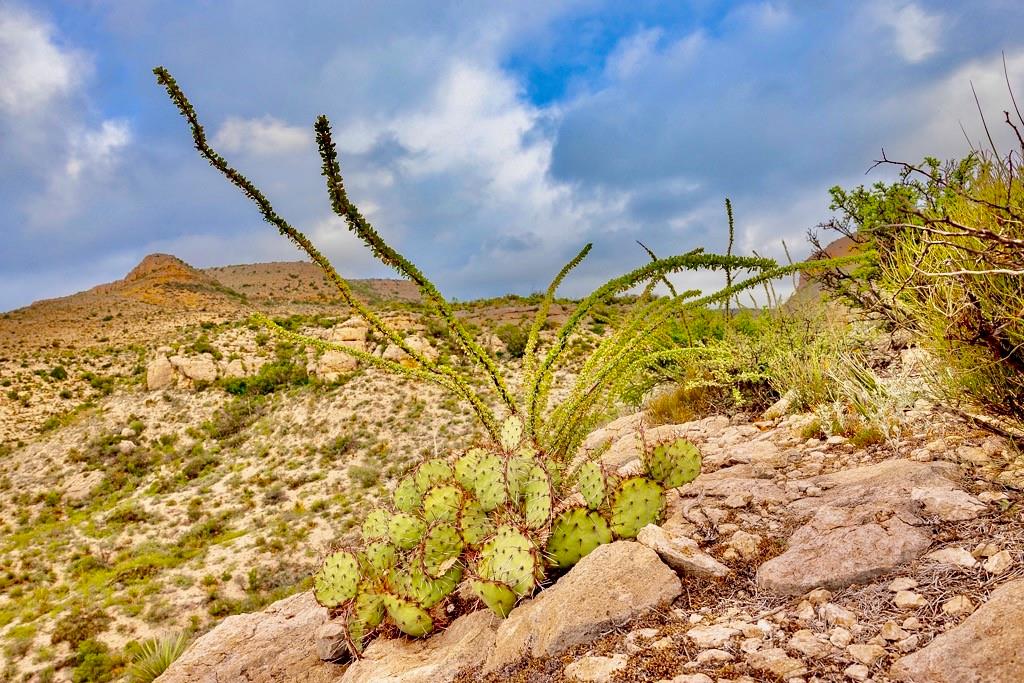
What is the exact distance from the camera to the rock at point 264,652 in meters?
4.20

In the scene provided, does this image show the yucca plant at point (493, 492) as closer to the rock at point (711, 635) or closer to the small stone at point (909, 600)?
the rock at point (711, 635)

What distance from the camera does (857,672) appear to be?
1.87m

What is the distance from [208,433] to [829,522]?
20964 millimetres

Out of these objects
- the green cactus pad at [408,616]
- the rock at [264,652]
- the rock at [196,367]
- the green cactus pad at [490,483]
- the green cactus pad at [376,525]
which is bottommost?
the rock at [264,652]

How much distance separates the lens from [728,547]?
2.92 meters

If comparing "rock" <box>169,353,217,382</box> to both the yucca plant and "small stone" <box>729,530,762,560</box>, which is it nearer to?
the yucca plant

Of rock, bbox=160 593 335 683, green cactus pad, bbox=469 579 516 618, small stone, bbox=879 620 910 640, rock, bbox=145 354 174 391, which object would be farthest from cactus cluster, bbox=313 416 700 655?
rock, bbox=145 354 174 391

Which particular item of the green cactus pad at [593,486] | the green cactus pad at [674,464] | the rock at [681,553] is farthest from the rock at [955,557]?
the green cactus pad at [593,486]

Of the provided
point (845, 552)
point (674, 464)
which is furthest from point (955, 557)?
point (674, 464)

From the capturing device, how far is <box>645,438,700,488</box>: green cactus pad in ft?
12.3

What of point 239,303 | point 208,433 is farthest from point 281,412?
point 239,303

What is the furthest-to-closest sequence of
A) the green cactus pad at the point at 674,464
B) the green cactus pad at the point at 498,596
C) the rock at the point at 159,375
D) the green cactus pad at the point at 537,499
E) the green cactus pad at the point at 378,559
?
the rock at the point at 159,375, the green cactus pad at the point at 378,559, the green cactus pad at the point at 674,464, the green cactus pad at the point at 537,499, the green cactus pad at the point at 498,596

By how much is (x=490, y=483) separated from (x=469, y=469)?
0.63ft

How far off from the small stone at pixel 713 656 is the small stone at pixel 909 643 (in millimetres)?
533
